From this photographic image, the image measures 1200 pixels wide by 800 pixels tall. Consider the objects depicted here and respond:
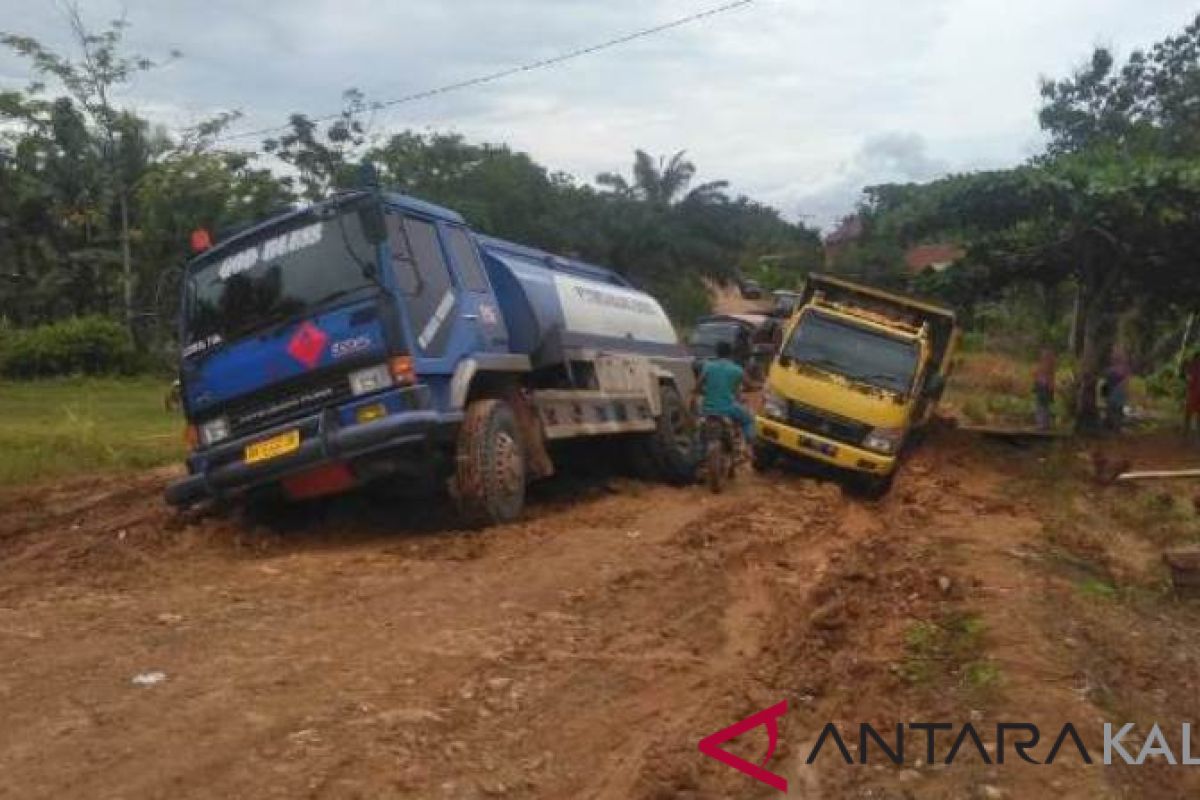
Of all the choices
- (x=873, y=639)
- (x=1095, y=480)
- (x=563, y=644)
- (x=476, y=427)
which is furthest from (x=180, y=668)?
(x=1095, y=480)

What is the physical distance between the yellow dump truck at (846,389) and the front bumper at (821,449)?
0.04 feet

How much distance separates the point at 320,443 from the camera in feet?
29.3

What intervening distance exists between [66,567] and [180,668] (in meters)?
3.67

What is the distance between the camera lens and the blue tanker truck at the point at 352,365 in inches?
354

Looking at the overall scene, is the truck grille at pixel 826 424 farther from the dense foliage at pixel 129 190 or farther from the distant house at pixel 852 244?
the distant house at pixel 852 244

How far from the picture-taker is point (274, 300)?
937 cm

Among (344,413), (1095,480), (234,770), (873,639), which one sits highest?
(344,413)

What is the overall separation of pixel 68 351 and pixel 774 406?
60.8 ft

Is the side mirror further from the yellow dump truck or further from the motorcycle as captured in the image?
the yellow dump truck

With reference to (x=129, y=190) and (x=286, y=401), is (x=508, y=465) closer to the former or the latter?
(x=286, y=401)

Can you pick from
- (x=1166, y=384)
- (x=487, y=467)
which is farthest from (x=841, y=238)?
(x=487, y=467)

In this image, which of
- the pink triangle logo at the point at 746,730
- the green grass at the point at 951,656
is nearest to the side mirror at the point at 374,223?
Answer: the green grass at the point at 951,656

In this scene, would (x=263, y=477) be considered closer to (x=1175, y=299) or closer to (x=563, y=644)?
(x=563, y=644)

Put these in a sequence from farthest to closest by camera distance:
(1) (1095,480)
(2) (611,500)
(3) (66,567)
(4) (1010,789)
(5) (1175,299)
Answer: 1. (5) (1175,299)
2. (1) (1095,480)
3. (2) (611,500)
4. (3) (66,567)
5. (4) (1010,789)
